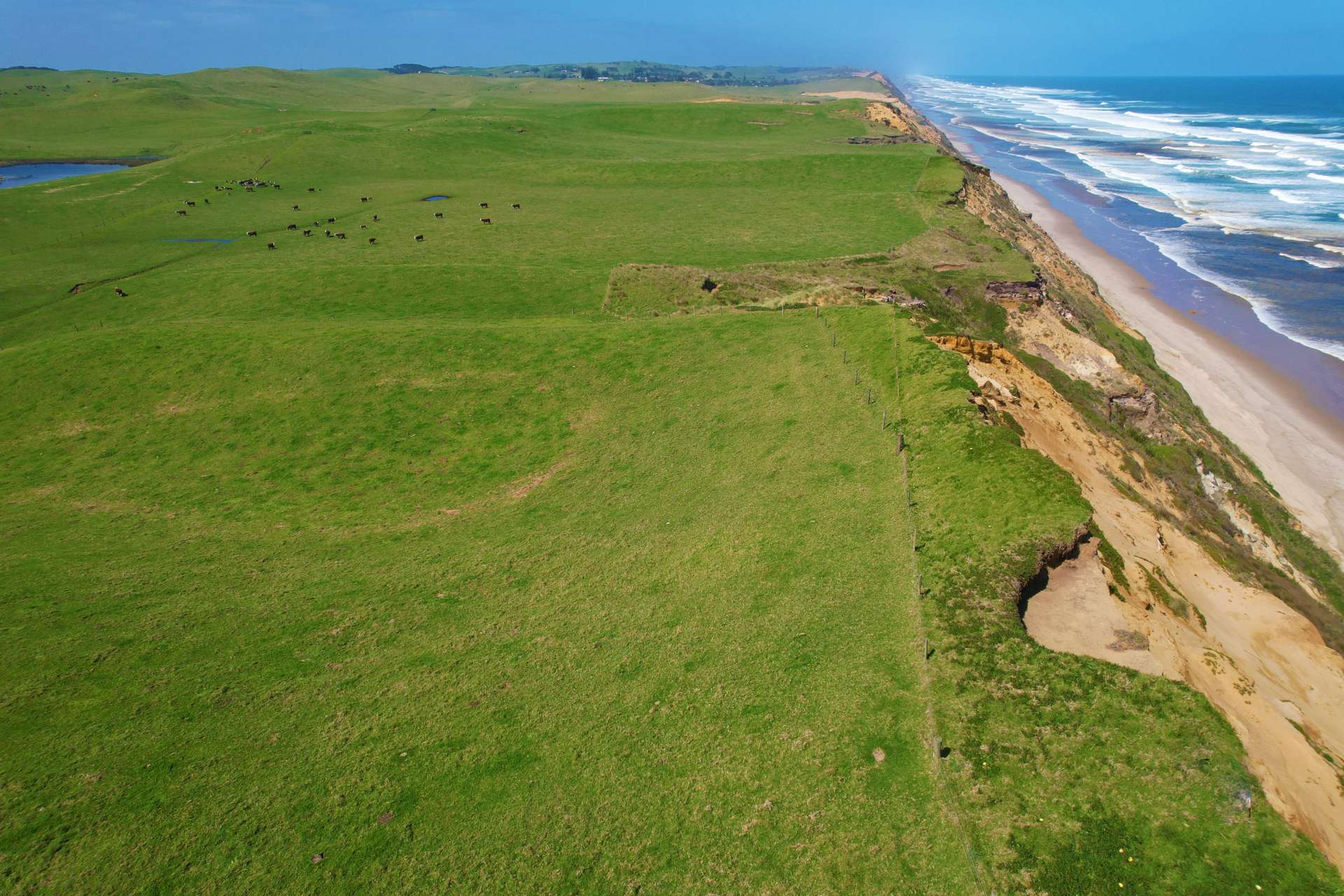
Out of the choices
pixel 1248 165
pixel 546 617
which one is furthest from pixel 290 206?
pixel 1248 165

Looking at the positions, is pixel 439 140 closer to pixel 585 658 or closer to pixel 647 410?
pixel 647 410

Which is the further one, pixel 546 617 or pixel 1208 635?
pixel 1208 635

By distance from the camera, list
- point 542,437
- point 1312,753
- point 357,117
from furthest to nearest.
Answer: point 357,117 < point 542,437 < point 1312,753

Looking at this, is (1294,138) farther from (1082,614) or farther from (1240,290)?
(1082,614)

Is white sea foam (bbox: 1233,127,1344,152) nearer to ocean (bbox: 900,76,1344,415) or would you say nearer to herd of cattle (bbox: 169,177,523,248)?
ocean (bbox: 900,76,1344,415)

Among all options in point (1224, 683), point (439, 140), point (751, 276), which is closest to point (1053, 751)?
point (1224, 683)

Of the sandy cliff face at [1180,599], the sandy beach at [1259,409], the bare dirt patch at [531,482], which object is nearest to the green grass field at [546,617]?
Answer: the bare dirt patch at [531,482]
